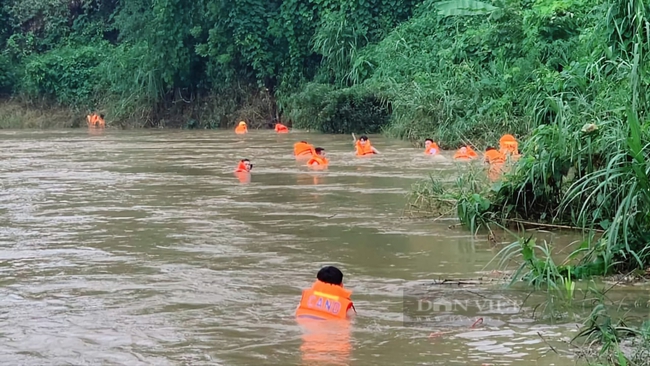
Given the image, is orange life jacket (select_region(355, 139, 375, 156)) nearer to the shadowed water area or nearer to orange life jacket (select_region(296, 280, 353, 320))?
the shadowed water area

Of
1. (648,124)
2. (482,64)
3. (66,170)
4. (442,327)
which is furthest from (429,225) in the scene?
(482,64)

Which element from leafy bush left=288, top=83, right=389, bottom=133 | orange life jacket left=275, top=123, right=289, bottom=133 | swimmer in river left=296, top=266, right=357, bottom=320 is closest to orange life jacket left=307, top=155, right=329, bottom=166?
leafy bush left=288, top=83, right=389, bottom=133

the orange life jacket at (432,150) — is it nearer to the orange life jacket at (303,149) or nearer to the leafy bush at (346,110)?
the orange life jacket at (303,149)

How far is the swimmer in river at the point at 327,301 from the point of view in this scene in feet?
21.1

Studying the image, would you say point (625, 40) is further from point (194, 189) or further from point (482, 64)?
point (482, 64)

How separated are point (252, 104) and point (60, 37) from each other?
10.7 metres

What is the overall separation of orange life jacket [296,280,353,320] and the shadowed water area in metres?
0.14

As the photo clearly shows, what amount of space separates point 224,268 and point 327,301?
1995mm

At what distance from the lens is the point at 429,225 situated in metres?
10.2

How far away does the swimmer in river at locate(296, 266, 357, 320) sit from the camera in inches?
254

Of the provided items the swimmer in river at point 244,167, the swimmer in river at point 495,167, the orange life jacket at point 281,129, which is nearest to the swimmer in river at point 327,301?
the swimmer in river at point 495,167

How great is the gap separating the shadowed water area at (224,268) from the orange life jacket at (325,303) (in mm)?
139

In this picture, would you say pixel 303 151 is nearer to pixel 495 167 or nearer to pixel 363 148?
pixel 363 148

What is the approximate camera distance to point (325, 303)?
6.45m
